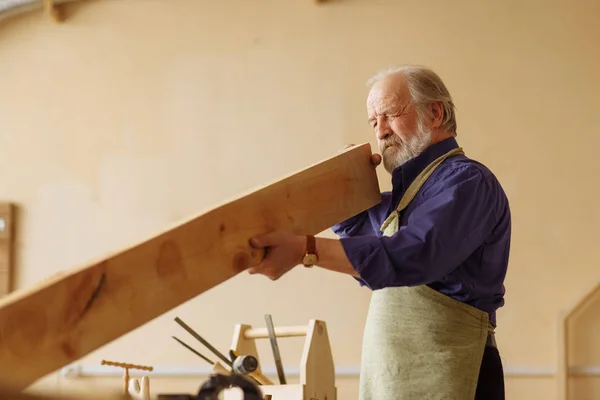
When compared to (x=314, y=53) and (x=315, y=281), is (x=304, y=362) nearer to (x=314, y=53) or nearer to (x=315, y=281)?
(x=315, y=281)

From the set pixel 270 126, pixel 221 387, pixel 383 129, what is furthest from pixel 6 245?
pixel 221 387

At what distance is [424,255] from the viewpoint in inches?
66.7

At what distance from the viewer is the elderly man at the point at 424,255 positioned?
1.67 m

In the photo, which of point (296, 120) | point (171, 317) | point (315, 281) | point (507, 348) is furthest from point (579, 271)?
point (171, 317)

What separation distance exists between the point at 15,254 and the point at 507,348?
273cm

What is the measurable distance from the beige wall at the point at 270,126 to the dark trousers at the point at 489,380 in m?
1.93

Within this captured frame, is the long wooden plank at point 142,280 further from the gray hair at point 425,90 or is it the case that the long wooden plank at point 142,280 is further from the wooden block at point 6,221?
the wooden block at point 6,221

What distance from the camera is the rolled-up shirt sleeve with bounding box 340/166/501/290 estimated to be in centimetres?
166

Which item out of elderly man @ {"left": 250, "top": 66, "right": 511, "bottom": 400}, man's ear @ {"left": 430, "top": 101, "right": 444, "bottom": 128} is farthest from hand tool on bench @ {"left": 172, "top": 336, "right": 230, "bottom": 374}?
man's ear @ {"left": 430, "top": 101, "right": 444, "bottom": 128}

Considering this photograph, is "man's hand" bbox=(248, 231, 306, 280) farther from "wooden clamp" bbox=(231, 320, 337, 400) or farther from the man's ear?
"wooden clamp" bbox=(231, 320, 337, 400)

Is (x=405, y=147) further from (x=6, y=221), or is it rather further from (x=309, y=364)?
(x=6, y=221)

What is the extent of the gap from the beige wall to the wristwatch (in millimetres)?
2468

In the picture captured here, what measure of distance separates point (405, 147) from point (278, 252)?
636 mm

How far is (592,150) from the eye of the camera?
3.98 m
